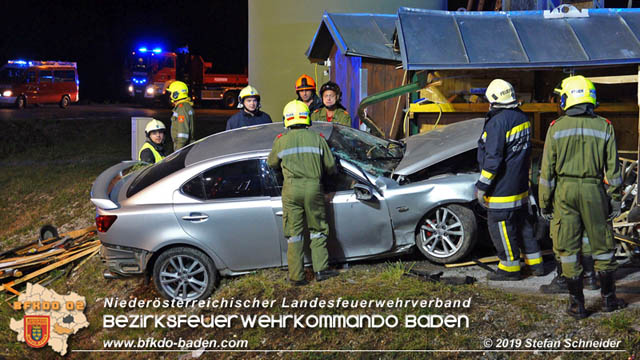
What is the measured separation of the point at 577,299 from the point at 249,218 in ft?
9.73

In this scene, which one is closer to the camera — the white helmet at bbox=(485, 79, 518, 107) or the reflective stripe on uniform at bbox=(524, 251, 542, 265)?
the white helmet at bbox=(485, 79, 518, 107)

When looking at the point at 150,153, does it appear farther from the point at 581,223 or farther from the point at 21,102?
the point at 21,102

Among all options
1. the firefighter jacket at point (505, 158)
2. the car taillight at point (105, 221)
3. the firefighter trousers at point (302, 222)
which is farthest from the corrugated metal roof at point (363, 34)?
the car taillight at point (105, 221)

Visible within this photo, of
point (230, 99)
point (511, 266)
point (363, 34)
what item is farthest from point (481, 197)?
point (230, 99)

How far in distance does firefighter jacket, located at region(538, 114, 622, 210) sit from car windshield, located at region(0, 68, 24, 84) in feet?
96.0

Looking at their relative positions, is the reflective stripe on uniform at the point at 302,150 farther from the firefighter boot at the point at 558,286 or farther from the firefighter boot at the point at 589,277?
the firefighter boot at the point at 589,277

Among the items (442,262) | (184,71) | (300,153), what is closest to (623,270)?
(442,262)

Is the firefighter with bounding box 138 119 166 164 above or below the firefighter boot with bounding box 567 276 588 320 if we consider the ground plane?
above

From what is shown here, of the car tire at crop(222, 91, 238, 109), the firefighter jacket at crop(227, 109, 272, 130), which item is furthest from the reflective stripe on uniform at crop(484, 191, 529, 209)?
the car tire at crop(222, 91, 238, 109)

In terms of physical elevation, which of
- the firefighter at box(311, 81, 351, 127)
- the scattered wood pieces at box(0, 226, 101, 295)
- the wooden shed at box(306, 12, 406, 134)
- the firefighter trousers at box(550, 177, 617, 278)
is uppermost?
the wooden shed at box(306, 12, 406, 134)

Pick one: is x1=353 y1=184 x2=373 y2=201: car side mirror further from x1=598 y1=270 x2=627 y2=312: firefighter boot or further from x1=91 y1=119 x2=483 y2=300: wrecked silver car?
x1=598 y1=270 x2=627 y2=312: firefighter boot

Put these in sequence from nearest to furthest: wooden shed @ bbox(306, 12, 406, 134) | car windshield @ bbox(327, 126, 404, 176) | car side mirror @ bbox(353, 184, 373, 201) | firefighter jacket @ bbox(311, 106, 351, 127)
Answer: car side mirror @ bbox(353, 184, 373, 201), car windshield @ bbox(327, 126, 404, 176), firefighter jacket @ bbox(311, 106, 351, 127), wooden shed @ bbox(306, 12, 406, 134)

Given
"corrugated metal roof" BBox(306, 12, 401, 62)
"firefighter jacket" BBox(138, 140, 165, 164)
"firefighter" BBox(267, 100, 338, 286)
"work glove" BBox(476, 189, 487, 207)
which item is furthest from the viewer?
"corrugated metal roof" BBox(306, 12, 401, 62)

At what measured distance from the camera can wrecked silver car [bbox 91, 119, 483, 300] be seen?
247 inches
